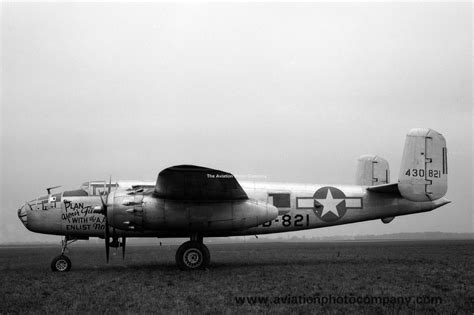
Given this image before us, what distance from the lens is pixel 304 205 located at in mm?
14562

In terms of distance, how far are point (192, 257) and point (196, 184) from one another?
2.23 m

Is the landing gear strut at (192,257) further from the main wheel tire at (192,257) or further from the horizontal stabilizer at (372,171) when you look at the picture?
the horizontal stabilizer at (372,171)

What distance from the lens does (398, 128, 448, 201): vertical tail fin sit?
1399cm

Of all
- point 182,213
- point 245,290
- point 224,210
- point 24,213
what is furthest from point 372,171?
point 24,213

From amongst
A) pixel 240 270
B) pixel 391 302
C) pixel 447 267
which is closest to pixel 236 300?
pixel 391 302

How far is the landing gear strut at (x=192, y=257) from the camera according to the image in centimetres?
1272

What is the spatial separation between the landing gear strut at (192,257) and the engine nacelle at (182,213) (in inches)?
23.2

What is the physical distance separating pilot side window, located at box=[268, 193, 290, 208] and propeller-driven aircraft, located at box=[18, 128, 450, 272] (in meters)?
0.03

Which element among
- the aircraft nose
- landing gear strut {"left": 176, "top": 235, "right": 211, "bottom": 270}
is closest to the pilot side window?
landing gear strut {"left": 176, "top": 235, "right": 211, "bottom": 270}

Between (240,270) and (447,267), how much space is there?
5974mm

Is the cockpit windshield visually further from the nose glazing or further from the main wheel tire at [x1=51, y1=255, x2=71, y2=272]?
the main wheel tire at [x1=51, y1=255, x2=71, y2=272]

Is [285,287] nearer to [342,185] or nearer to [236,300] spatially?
[236,300]

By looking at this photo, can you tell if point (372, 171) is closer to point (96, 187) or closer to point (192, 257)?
point (192, 257)

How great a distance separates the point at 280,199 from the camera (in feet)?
47.5
